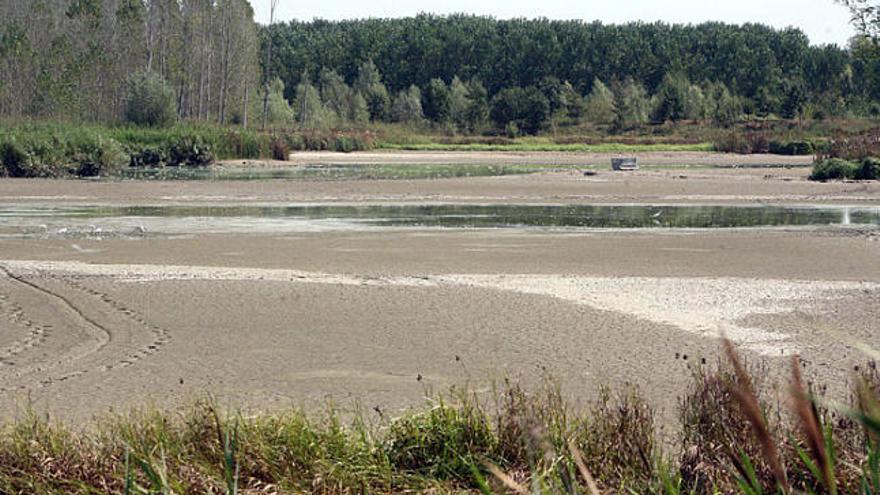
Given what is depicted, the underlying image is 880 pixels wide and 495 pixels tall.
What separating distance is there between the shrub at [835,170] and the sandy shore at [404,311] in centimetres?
1850

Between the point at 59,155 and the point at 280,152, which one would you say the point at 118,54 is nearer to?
the point at 280,152

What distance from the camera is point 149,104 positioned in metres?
57.8

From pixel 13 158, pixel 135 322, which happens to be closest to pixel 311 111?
pixel 13 158

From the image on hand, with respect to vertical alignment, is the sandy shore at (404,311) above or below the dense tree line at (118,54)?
below

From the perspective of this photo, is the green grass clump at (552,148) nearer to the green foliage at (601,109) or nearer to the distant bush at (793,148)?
the distant bush at (793,148)

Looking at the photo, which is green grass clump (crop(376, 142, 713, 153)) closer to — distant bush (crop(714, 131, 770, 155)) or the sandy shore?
distant bush (crop(714, 131, 770, 155))

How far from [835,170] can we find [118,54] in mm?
56195

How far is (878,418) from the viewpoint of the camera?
1.43 metres

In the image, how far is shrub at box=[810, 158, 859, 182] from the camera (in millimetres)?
40031

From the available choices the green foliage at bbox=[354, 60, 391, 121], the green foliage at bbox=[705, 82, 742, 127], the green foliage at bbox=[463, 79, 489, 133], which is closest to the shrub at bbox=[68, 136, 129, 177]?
the green foliage at bbox=[463, 79, 489, 133]

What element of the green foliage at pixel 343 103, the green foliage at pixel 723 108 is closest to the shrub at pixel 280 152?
the green foliage at pixel 343 103

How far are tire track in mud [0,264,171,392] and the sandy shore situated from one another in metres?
0.03

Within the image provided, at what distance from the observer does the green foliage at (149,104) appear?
57.9 meters

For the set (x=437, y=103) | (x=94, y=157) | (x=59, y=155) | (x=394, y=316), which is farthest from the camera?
(x=437, y=103)
